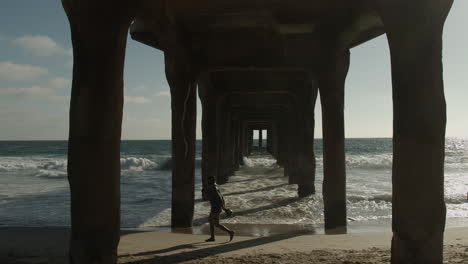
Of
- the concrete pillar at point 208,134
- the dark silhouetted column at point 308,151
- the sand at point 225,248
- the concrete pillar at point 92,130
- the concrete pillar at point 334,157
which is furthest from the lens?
the concrete pillar at point 208,134

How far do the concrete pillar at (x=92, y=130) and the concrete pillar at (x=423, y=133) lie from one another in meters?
3.00

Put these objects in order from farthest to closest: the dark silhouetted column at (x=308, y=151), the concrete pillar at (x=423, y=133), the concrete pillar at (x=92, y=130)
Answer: the dark silhouetted column at (x=308, y=151) < the concrete pillar at (x=423, y=133) < the concrete pillar at (x=92, y=130)

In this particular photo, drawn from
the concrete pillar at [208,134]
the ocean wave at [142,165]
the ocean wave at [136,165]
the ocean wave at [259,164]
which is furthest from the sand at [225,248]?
the ocean wave at [136,165]

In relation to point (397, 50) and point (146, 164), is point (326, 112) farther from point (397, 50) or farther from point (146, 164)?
point (146, 164)

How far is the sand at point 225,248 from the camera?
5242mm

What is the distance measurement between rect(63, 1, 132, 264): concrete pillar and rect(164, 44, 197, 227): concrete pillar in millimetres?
4103

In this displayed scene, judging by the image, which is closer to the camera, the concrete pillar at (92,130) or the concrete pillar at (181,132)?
the concrete pillar at (92,130)

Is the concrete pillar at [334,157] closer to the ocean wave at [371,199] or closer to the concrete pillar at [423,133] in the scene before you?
the concrete pillar at [423,133]

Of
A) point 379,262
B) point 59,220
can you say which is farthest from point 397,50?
point 59,220

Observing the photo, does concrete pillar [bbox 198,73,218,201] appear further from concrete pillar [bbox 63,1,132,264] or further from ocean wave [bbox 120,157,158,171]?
ocean wave [bbox 120,157,158,171]

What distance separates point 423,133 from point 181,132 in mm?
5152

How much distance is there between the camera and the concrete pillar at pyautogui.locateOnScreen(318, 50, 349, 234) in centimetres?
796

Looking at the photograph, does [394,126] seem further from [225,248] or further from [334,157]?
[334,157]

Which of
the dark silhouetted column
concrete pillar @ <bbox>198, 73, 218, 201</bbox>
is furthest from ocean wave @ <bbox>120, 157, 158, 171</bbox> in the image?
the dark silhouetted column
